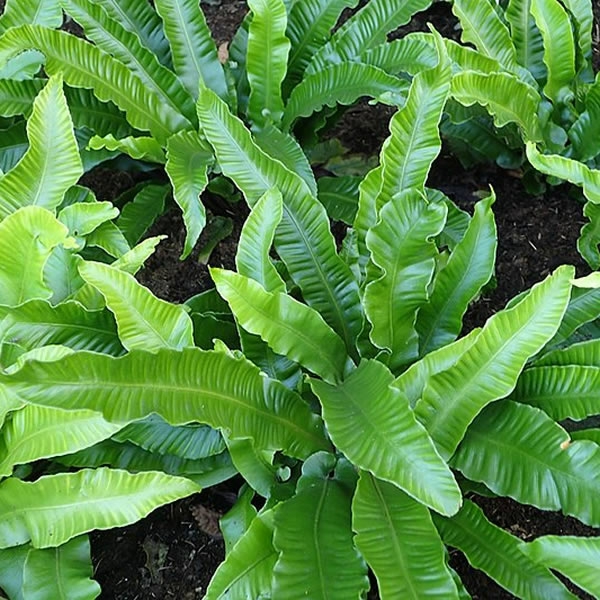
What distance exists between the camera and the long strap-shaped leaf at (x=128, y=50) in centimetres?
207

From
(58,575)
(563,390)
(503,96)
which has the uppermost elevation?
(503,96)

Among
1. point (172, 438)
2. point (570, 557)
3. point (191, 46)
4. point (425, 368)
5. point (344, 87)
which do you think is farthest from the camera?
point (191, 46)

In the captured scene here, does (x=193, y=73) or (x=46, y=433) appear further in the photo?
(x=193, y=73)

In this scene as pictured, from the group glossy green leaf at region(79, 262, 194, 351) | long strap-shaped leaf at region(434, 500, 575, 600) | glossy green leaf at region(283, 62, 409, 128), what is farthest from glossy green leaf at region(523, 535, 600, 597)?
glossy green leaf at region(283, 62, 409, 128)

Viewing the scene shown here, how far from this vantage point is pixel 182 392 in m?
1.35

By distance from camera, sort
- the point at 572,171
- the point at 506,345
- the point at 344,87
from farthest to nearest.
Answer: the point at 344,87 < the point at 572,171 < the point at 506,345

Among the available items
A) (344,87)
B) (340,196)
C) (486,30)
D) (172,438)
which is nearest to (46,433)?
(172,438)

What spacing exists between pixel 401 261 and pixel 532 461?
46 centimetres

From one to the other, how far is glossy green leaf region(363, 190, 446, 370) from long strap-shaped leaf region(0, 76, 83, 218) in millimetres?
779

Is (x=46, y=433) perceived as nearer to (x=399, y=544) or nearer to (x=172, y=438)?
(x=172, y=438)

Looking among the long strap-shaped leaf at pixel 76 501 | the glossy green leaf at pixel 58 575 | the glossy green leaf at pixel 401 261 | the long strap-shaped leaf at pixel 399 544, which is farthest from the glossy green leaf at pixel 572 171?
the glossy green leaf at pixel 58 575

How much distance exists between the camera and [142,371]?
4.25ft

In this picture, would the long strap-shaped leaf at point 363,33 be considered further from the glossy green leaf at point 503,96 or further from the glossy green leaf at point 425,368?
the glossy green leaf at point 425,368


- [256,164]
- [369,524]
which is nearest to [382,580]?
[369,524]
